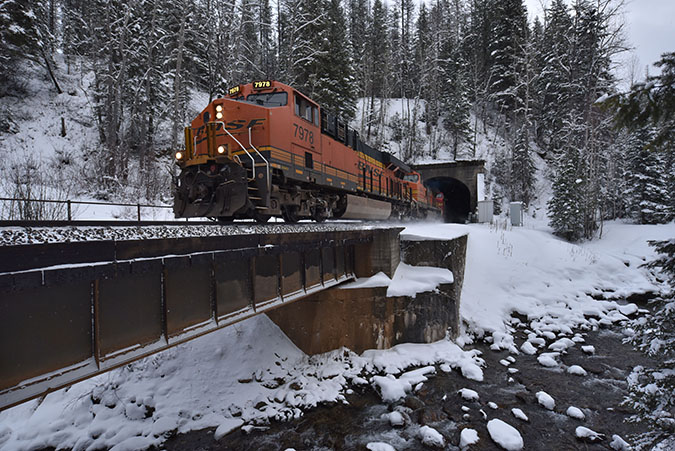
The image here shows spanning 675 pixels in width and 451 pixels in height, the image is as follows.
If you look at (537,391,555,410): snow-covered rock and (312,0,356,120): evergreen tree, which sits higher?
(312,0,356,120): evergreen tree

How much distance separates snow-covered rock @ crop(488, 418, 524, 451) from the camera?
593cm

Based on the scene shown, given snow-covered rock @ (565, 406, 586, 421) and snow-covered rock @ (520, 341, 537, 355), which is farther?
snow-covered rock @ (520, 341, 537, 355)

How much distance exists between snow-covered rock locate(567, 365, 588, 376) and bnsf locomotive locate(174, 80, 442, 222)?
7609mm

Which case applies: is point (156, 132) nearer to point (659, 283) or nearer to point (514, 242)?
point (514, 242)

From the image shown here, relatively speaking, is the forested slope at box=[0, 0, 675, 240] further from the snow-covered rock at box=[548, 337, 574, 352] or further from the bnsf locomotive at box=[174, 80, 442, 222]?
the bnsf locomotive at box=[174, 80, 442, 222]

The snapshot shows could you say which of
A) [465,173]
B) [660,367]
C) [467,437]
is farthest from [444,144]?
[660,367]

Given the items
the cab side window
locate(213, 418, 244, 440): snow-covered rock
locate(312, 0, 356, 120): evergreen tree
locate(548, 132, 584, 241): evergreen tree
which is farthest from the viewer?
locate(312, 0, 356, 120): evergreen tree

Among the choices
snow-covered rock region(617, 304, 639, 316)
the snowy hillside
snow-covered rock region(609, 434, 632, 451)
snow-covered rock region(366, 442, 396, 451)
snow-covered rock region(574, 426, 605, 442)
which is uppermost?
the snowy hillside

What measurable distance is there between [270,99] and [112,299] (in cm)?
601

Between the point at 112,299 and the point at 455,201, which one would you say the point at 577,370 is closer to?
A: the point at 112,299

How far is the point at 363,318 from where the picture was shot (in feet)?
31.0

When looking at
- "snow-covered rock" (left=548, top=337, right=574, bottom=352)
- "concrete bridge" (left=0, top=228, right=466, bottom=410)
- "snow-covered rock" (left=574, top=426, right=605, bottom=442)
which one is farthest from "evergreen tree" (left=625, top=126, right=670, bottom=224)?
"concrete bridge" (left=0, top=228, right=466, bottom=410)

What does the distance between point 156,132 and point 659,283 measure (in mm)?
32299

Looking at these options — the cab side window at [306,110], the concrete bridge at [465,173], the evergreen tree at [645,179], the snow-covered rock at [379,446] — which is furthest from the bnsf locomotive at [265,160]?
the evergreen tree at [645,179]
